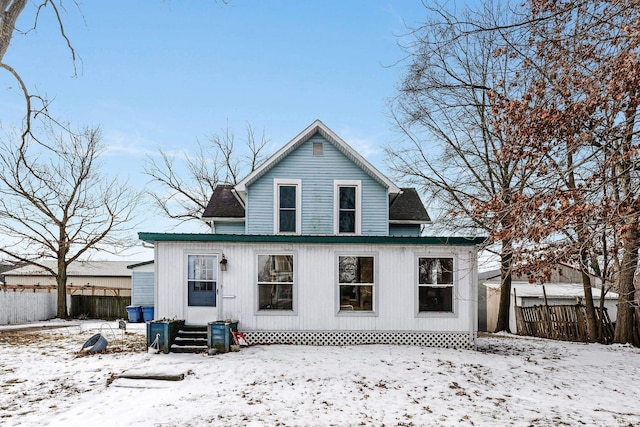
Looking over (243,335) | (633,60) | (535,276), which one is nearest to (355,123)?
(243,335)

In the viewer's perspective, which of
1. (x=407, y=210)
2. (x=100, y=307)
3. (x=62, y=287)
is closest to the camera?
(x=407, y=210)

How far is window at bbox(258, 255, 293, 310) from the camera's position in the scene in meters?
12.9

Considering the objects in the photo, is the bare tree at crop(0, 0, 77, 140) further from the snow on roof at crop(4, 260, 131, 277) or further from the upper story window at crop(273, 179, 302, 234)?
the snow on roof at crop(4, 260, 131, 277)

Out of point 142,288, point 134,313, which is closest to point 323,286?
point 134,313

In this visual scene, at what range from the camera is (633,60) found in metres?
5.47

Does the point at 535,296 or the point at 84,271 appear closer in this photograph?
the point at 535,296

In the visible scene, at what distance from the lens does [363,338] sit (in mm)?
12789

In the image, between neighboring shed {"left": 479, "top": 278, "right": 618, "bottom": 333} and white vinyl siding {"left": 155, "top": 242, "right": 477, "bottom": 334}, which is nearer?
white vinyl siding {"left": 155, "top": 242, "right": 477, "bottom": 334}

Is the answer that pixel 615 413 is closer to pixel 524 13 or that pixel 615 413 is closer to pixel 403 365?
pixel 403 365

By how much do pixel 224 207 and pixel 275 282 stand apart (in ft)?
19.9

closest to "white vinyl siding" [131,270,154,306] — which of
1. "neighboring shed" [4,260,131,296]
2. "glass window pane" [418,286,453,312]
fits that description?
"neighboring shed" [4,260,131,296]

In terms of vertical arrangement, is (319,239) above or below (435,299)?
above

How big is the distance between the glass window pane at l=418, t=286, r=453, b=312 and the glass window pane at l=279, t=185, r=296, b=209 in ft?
17.7

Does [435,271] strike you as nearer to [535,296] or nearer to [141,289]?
[535,296]
